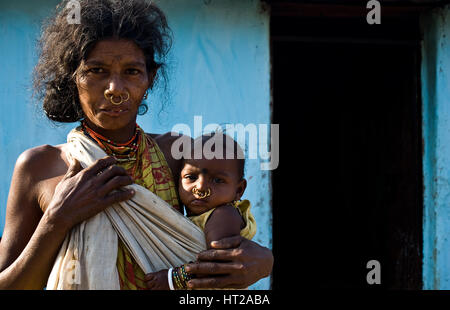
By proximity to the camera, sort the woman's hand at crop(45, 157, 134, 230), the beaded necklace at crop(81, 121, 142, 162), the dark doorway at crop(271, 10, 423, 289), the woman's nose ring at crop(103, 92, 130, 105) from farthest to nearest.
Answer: the dark doorway at crop(271, 10, 423, 289), the beaded necklace at crop(81, 121, 142, 162), the woman's nose ring at crop(103, 92, 130, 105), the woman's hand at crop(45, 157, 134, 230)

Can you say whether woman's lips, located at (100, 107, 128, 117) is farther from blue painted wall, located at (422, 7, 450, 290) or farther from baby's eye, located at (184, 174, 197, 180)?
blue painted wall, located at (422, 7, 450, 290)

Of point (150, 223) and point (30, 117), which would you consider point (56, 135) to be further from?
point (150, 223)

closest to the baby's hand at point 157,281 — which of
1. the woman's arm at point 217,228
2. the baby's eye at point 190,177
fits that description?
the woman's arm at point 217,228

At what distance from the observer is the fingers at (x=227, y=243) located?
1711 millimetres

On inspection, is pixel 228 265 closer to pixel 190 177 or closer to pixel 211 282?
pixel 211 282

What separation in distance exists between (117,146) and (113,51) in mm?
341

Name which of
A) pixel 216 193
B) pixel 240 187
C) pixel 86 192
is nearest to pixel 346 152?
pixel 240 187

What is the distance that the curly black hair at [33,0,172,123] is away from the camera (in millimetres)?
1820

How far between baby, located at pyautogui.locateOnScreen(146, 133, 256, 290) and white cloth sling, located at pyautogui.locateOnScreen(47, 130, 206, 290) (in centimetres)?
9

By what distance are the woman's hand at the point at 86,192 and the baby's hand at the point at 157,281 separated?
0.87 ft

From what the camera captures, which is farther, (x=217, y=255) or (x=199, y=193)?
(x=199, y=193)

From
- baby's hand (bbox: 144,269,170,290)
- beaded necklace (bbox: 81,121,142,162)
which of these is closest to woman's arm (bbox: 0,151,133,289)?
beaded necklace (bbox: 81,121,142,162)

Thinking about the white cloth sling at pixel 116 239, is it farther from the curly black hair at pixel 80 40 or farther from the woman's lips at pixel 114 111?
the curly black hair at pixel 80 40

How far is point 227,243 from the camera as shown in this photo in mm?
1720
